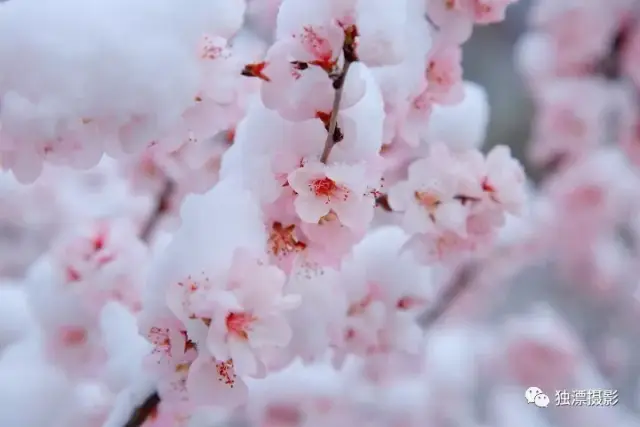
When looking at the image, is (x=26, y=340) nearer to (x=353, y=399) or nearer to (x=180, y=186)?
(x=180, y=186)

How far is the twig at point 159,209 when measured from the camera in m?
0.83

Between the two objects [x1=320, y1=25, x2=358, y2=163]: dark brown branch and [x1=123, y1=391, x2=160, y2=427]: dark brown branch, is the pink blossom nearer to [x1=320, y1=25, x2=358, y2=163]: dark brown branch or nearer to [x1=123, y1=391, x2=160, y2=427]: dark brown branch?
[x1=320, y1=25, x2=358, y2=163]: dark brown branch

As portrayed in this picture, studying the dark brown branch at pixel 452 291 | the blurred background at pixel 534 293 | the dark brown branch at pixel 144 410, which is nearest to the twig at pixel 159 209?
the dark brown branch at pixel 144 410

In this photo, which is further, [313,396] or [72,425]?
[313,396]

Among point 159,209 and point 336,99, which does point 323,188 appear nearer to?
point 336,99

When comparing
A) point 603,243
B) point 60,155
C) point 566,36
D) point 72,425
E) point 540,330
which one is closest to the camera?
point 60,155

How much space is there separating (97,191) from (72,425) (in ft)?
1.52

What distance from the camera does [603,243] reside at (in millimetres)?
1354

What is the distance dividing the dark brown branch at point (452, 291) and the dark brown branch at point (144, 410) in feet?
2.10

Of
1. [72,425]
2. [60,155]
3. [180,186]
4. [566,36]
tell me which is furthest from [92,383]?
[566,36]

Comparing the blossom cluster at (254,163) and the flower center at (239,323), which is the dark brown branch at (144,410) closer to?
the blossom cluster at (254,163)

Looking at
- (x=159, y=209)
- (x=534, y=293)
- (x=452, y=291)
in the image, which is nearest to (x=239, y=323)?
(x=159, y=209)

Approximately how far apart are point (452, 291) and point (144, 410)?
28.2 inches

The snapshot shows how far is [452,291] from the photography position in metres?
1.19
